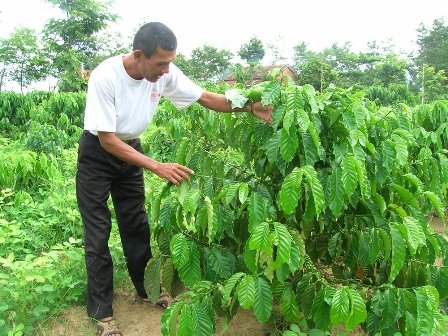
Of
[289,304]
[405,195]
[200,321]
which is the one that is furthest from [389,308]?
[200,321]

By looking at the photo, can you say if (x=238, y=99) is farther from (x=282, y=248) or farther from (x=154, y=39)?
(x=282, y=248)

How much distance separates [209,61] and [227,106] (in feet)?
109

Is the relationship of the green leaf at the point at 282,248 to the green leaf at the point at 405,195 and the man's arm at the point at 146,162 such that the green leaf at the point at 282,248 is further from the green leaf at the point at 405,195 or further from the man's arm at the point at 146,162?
the green leaf at the point at 405,195

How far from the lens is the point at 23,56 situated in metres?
27.4

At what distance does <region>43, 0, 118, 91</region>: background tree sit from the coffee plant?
25578 mm

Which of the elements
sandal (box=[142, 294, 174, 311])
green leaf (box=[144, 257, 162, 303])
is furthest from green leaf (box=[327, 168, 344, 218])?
sandal (box=[142, 294, 174, 311])

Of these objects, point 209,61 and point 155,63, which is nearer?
point 155,63

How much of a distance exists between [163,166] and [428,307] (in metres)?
1.14

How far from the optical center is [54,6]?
28.4m

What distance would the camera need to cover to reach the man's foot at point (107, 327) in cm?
223

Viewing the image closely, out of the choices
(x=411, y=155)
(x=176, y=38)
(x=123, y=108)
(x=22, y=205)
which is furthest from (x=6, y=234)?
(x=411, y=155)

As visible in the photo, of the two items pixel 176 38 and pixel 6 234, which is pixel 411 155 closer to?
pixel 176 38

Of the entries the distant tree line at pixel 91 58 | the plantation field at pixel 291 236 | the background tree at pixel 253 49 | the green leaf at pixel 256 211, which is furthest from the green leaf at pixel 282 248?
the background tree at pixel 253 49

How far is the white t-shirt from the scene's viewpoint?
6.36 ft
